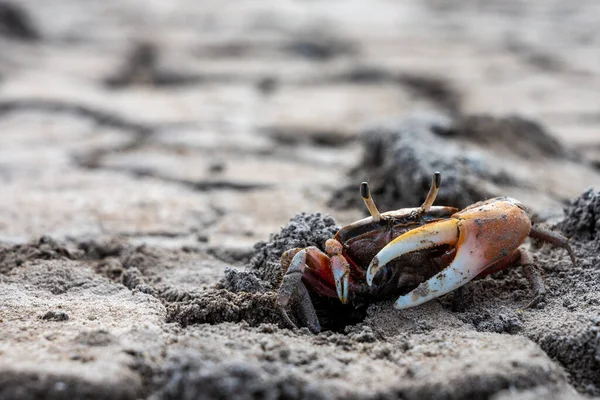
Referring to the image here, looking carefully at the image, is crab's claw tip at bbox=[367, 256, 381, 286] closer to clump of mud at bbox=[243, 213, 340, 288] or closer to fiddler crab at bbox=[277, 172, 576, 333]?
fiddler crab at bbox=[277, 172, 576, 333]

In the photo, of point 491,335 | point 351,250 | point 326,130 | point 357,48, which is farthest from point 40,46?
point 491,335

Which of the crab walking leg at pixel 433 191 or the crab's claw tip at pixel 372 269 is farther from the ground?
the crab walking leg at pixel 433 191

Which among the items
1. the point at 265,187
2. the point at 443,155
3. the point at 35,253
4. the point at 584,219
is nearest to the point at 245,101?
the point at 265,187

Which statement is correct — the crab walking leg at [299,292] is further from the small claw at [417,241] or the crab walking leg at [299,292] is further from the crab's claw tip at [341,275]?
the small claw at [417,241]

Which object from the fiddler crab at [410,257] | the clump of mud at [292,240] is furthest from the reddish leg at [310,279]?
the clump of mud at [292,240]

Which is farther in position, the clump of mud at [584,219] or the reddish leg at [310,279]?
the clump of mud at [584,219]

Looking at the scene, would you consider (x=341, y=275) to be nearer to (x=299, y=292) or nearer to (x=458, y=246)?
(x=299, y=292)
